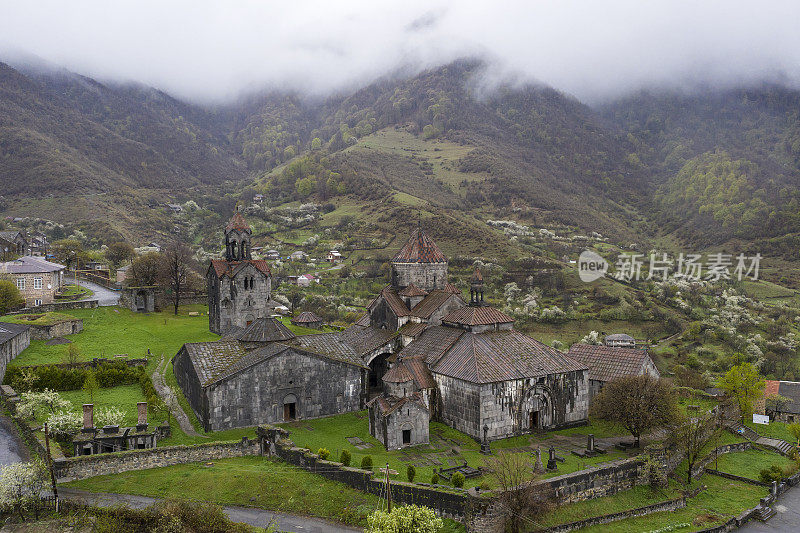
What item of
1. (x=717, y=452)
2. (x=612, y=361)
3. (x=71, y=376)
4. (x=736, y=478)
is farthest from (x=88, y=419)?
(x=717, y=452)

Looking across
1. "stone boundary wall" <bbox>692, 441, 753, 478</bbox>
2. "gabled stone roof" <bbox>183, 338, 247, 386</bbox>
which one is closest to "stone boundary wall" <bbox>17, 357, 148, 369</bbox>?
"gabled stone roof" <bbox>183, 338, 247, 386</bbox>

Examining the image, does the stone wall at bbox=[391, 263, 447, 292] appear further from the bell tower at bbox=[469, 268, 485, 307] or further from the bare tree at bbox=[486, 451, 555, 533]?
the bare tree at bbox=[486, 451, 555, 533]

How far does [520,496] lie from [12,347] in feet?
113

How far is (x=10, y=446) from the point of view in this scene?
80.4 feet

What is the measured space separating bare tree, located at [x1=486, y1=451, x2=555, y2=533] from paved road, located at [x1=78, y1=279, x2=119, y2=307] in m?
48.2

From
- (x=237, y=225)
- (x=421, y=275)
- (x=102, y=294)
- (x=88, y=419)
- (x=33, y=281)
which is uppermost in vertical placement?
(x=237, y=225)

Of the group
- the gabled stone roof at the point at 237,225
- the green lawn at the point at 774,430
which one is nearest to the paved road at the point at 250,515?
the gabled stone roof at the point at 237,225

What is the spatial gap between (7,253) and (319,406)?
62.4 m

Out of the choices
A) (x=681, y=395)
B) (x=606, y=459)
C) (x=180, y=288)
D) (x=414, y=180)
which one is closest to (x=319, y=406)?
(x=606, y=459)

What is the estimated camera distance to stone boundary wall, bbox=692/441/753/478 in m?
31.7

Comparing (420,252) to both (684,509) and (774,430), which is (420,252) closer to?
(684,509)

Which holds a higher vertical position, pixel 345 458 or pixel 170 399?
pixel 170 399

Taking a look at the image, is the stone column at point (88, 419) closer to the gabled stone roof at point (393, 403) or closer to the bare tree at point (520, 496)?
the gabled stone roof at point (393, 403)

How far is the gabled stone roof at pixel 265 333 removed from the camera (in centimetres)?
3422
